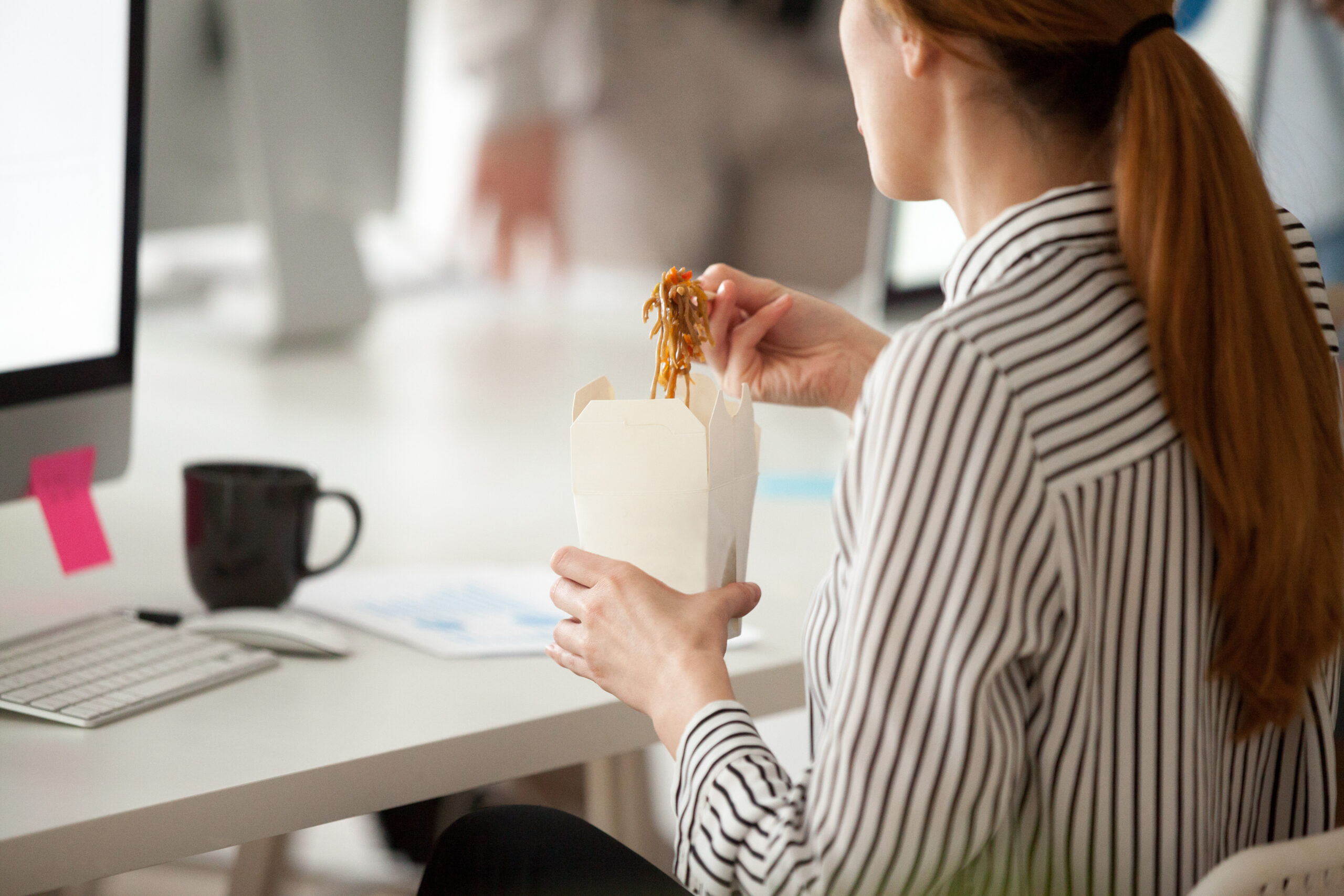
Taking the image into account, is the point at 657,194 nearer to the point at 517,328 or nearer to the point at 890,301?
the point at 517,328

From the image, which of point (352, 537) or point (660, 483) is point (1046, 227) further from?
point (352, 537)

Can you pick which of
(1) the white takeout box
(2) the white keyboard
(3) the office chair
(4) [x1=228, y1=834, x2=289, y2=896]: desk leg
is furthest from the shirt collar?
(4) [x1=228, y1=834, x2=289, y2=896]: desk leg

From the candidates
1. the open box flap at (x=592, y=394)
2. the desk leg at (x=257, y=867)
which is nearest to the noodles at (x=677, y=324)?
the open box flap at (x=592, y=394)

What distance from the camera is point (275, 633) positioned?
2.84 feet

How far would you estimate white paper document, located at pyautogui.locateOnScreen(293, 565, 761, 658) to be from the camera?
0.91m

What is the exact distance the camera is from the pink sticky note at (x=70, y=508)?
979 millimetres

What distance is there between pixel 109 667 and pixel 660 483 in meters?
0.36

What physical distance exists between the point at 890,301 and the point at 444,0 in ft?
11.9

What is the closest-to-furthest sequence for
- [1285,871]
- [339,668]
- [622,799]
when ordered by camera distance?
[1285,871]
[339,668]
[622,799]

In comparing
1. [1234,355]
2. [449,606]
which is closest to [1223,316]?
[1234,355]

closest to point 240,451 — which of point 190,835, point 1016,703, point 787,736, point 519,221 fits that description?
point 787,736

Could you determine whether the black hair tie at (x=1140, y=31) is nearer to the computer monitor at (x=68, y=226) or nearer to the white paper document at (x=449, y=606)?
the white paper document at (x=449, y=606)

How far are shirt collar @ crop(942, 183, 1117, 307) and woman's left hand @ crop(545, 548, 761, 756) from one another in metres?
0.21

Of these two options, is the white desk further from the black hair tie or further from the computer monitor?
the black hair tie
